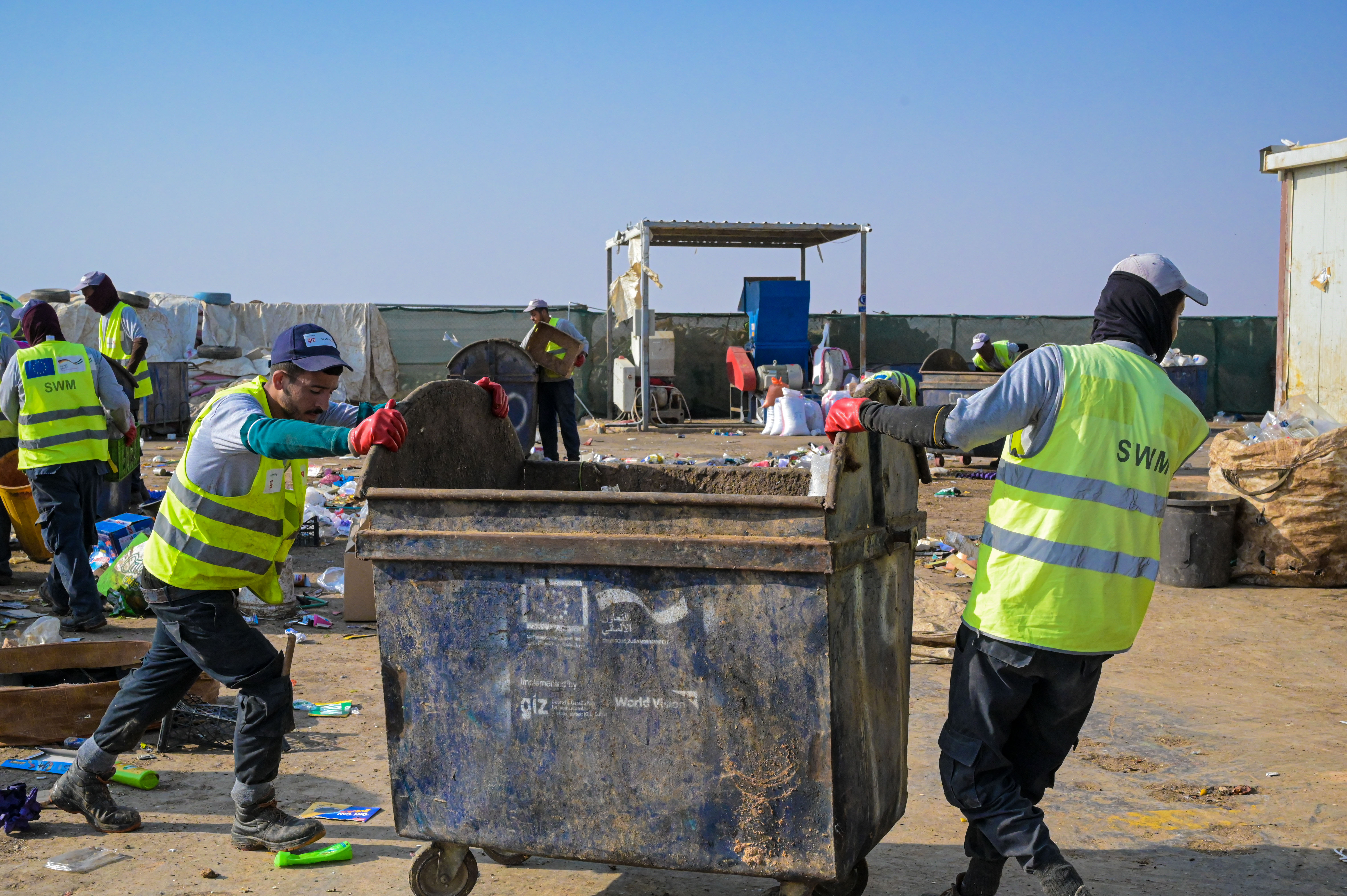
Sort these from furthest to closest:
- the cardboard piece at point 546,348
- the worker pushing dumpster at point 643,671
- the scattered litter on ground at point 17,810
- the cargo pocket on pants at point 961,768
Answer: the cardboard piece at point 546,348 < the scattered litter on ground at point 17,810 < the cargo pocket on pants at point 961,768 < the worker pushing dumpster at point 643,671

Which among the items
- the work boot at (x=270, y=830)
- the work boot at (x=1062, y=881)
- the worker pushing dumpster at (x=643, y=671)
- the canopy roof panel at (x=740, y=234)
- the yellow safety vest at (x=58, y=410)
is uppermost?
the canopy roof panel at (x=740, y=234)

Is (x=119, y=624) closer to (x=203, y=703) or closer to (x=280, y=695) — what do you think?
(x=203, y=703)

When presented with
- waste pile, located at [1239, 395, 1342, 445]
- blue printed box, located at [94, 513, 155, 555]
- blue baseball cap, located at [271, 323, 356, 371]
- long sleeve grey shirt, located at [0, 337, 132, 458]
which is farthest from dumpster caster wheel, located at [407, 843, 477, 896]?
waste pile, located at [1239, 395, 1342, 445]

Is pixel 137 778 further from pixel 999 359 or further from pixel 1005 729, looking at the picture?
pixel 999 359

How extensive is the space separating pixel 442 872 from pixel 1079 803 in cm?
213

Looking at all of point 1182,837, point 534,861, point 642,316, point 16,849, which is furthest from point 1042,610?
point 642,316

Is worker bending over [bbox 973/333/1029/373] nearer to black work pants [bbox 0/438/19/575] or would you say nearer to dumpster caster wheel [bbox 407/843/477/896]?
black work pants [bbox 0/438/19/575]

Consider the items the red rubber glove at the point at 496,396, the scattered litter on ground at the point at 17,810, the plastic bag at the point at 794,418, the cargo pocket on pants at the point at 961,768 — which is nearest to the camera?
the cargo pocket on pants at the point at 961,768

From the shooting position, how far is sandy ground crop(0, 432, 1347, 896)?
3.17 metres

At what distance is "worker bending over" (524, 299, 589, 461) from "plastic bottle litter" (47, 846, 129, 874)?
7.66 m

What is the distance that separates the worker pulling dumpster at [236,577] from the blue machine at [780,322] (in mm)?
15644

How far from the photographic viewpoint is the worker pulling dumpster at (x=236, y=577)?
324 cm

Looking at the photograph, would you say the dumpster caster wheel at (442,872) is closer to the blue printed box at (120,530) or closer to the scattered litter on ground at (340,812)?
the scattered litter on ground at (340,812)

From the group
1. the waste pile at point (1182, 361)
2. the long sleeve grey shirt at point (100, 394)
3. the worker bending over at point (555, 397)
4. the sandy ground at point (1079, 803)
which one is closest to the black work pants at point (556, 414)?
the worker bending over at point (555, 397)
